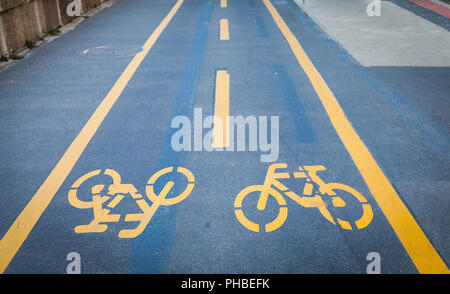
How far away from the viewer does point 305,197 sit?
4.10 m

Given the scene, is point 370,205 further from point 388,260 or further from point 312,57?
point 312,57

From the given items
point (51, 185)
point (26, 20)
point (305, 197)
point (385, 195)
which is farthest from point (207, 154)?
point (26, 20)

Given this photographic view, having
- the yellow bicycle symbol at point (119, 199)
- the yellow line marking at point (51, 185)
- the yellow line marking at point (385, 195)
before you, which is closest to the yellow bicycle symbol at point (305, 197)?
the yellow line marking at point (385, 195)

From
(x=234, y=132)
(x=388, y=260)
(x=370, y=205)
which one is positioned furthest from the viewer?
(x=234, y=132)

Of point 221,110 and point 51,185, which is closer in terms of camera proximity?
point 51,185

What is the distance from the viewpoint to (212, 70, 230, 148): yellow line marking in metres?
5.38

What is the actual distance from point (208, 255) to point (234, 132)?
2515 mm

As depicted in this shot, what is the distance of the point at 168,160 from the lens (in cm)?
484

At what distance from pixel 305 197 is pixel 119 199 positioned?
6.65ft

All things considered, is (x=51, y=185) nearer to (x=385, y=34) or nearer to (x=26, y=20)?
(x=26, y=20)

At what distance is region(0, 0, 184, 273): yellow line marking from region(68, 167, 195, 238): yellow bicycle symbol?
275 millimetres

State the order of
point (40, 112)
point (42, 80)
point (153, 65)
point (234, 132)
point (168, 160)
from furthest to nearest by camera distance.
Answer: point (153, 65) < point (42, 80) < point (40, 112) < point (234, 132) < point (168, 160)

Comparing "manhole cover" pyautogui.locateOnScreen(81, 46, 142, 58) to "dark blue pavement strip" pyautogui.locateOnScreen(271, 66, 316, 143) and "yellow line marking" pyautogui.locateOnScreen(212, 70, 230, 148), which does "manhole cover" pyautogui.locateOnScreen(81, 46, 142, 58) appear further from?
"dark blue pavement strip" pyautogui.locateOnScreen(271, 66, 316, 143)
